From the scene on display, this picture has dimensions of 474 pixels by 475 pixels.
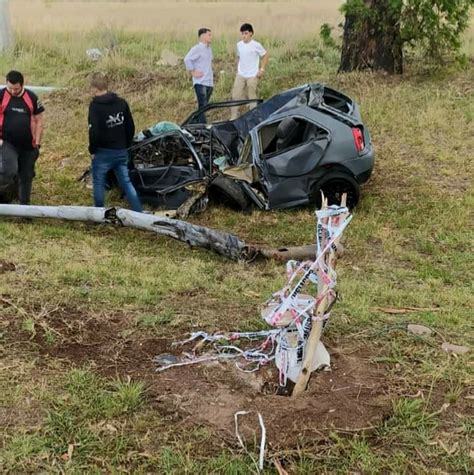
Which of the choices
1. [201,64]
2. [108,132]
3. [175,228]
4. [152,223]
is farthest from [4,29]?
[175,228]

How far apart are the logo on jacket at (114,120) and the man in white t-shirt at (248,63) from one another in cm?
480

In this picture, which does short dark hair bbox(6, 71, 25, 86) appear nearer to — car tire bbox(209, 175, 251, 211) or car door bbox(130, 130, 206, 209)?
car door bbox(130, 130, 206, 209)

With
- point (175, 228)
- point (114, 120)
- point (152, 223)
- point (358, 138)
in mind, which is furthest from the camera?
point (358, 138)

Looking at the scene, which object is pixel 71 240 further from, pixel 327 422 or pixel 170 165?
pixel 327 422

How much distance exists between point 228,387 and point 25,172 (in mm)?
5361

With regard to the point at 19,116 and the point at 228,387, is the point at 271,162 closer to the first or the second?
the point at 19,116

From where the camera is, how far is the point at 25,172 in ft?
28.8

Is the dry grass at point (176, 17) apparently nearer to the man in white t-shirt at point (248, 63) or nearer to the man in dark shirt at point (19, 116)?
the man in white t-shirt at point (248, 63)

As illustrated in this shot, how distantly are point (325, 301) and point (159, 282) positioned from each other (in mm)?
2519

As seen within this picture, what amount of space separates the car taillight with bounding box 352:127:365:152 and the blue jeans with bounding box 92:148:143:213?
2772 mm

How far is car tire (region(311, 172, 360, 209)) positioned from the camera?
8758mm

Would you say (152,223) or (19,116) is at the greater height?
(19,116)

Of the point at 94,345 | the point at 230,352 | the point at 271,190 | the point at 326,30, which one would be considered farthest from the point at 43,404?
the point at 326,30

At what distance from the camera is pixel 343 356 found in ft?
15.6
